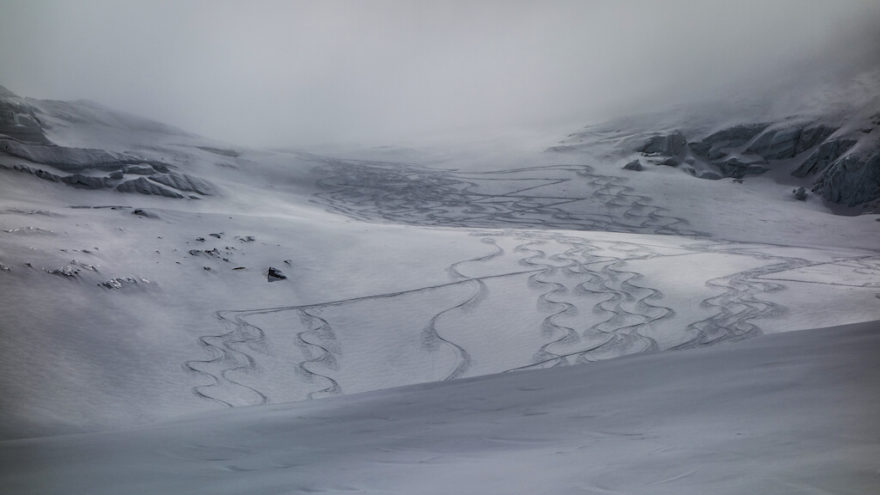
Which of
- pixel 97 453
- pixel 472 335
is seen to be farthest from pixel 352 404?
pixel 472 335

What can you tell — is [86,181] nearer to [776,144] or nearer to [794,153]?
[776,144]

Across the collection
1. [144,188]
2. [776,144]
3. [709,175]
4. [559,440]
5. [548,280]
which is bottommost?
[548,280]

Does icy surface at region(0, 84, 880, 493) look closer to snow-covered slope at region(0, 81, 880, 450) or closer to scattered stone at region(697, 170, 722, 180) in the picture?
snow-covered slope at region(0, 81, 880, 450)

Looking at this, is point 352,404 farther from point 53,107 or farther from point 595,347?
point 53,107

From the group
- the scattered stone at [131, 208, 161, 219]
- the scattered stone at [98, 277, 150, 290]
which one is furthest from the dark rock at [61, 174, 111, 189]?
the scattered stone at [98, 277, 150, 290]

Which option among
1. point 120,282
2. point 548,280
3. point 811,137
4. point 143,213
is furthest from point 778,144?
point 120,282

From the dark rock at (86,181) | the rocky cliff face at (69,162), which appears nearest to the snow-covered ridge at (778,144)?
the rocky cliff face at (69,162)
